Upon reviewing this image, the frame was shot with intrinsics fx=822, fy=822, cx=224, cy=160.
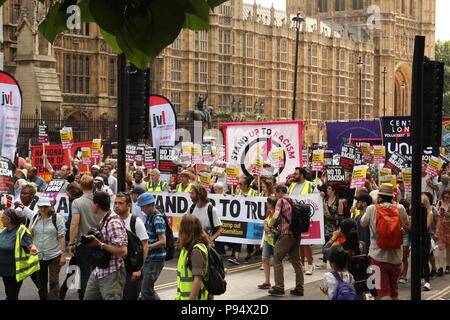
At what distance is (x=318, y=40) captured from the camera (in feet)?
214

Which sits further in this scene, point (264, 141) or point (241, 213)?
point (264, 141)

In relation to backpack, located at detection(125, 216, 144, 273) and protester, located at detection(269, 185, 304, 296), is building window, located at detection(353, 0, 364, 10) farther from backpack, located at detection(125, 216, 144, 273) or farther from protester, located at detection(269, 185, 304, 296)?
backpack, located at detection(125, 216, 144, 273)

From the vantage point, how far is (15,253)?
824 cm

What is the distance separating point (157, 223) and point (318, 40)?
5894 cm

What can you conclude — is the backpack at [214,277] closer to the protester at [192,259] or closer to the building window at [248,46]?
the protester at [192,259]

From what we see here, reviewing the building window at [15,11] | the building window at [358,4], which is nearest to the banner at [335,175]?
the building window at [15,11]

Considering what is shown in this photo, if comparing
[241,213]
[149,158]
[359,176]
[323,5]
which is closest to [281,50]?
[323,5]

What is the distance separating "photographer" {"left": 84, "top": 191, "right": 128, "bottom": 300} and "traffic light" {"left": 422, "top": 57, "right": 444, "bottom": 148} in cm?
271

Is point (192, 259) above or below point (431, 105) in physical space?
below

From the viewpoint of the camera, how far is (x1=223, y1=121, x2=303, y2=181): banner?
13.6 m

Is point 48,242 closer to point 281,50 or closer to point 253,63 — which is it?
point 253,63

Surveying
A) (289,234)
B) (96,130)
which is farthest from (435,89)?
(96,130)

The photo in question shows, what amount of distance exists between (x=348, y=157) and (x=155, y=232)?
8.02 metres
